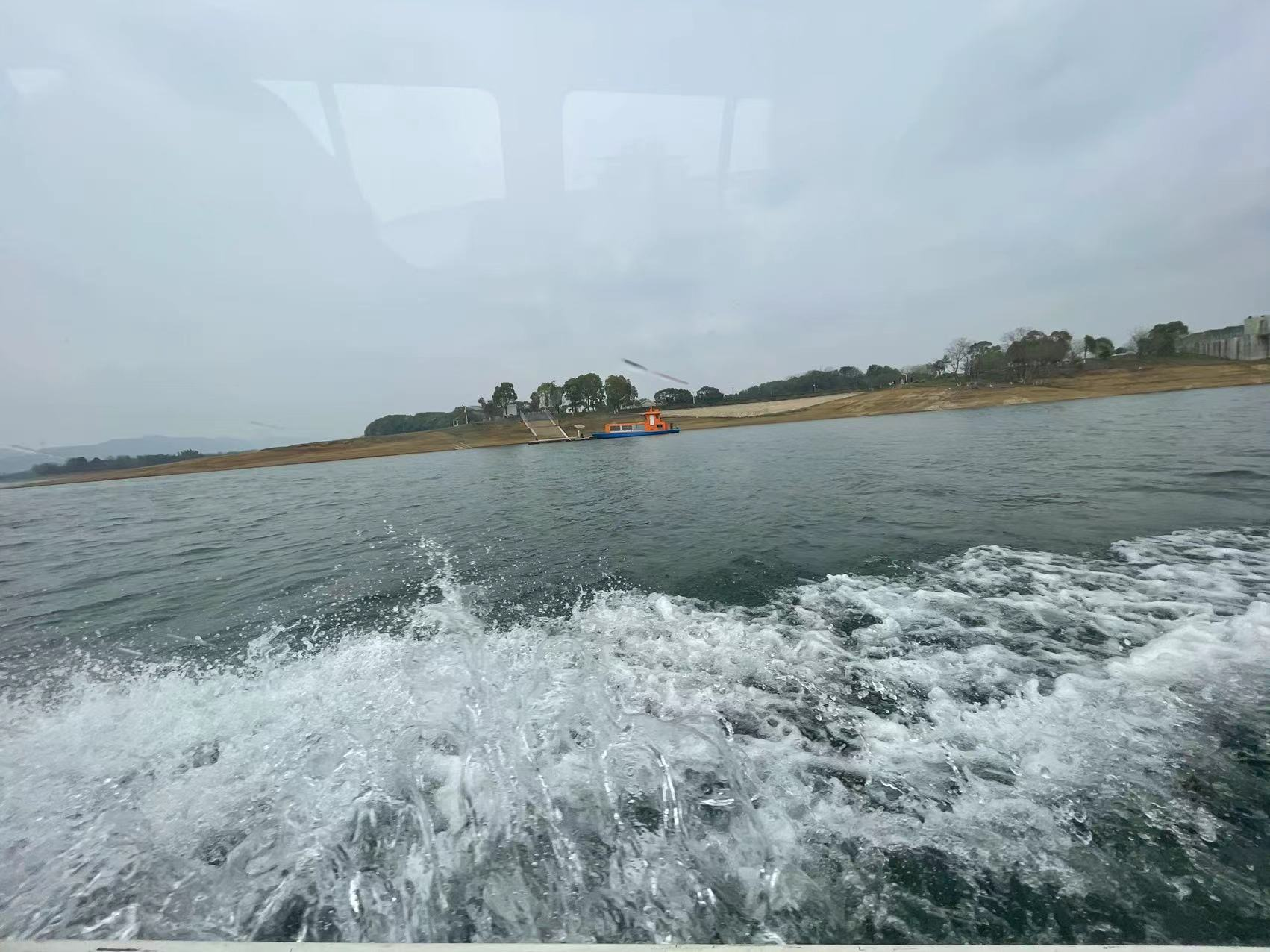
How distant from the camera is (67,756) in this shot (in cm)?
391

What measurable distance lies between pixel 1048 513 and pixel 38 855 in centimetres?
1366

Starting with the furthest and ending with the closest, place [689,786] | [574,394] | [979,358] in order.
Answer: [574,394], [979,358], [689,786]

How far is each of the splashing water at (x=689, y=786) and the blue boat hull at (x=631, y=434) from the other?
246 feet

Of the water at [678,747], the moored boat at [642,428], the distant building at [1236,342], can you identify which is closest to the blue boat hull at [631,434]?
the moored boat at [642,428]

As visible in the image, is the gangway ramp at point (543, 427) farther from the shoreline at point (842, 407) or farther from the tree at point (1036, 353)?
the tree at point (1036, 353)

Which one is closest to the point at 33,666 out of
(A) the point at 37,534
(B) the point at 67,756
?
(B) the point at 67,756

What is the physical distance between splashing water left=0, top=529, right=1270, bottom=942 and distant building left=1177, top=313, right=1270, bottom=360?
11215cm

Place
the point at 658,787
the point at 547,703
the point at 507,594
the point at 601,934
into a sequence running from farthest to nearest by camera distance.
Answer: the point at 507,594 < the point at 547,703 < the point at 658,787 < the point at 601,934

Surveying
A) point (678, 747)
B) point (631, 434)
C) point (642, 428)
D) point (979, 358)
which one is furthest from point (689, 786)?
point (979, 358)

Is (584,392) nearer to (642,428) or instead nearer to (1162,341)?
(642,428)

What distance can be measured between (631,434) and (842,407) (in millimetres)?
36175

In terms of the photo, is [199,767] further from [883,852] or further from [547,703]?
[883,852]

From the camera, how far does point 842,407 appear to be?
8169 cm

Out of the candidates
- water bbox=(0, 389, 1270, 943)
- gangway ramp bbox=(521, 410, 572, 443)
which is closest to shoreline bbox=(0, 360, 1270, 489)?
gangway ramp bbox=(521, 410, 572, 443)
